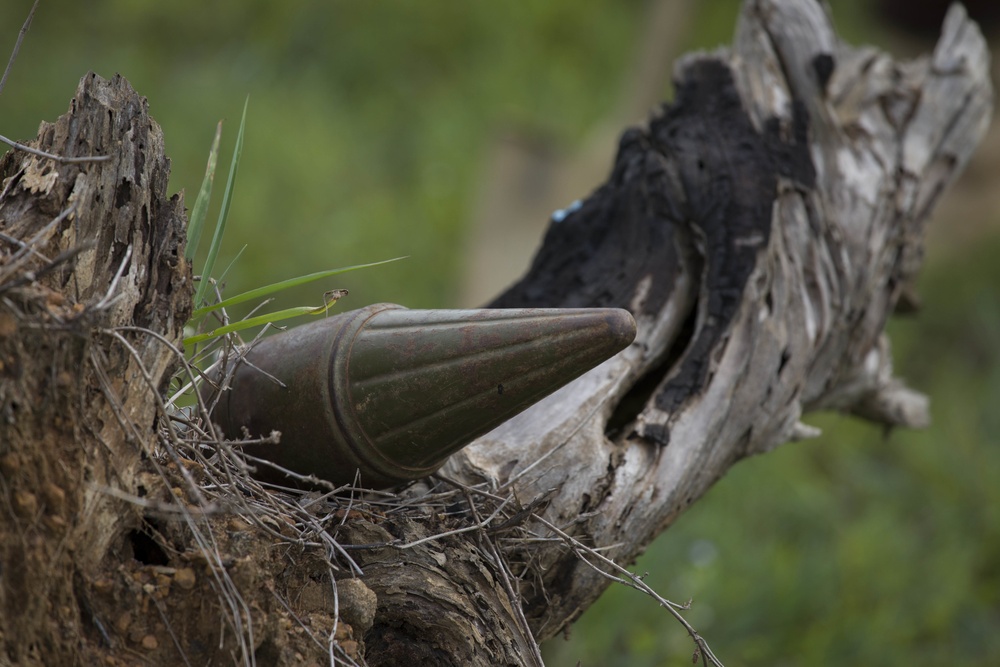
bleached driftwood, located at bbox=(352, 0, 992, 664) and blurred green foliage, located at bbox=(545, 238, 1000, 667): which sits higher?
bleached driftwood, located at bbox=(352, 0, 992, 664)

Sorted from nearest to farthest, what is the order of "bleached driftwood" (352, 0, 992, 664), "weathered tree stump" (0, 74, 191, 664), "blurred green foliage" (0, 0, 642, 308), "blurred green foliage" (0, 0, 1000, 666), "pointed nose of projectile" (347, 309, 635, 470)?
1. "weathered tree stump" (0, 74, 191, 664)
2. "pointed nose of projectile" (347, 309, 635, 470)
3. "bleached driftwood" (352, 0, 992, 664)
4. "blurred green foliage" (0, 0, 1000, 666)
5. "blurred green foliage" (0, 0, 642, 308)

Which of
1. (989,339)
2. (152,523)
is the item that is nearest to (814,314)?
(152,523)

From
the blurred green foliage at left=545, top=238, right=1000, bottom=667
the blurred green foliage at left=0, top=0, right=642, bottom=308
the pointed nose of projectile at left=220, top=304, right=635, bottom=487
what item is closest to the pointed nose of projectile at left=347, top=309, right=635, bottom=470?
the pointed nose of projectile at left=220, top=304, right=635, bottom=487

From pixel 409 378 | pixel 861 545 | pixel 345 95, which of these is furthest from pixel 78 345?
pixel 345 95

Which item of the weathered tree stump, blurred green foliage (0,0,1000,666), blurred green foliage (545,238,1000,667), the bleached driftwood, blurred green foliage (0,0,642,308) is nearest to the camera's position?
the weathered tree stump

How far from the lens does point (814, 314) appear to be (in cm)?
157

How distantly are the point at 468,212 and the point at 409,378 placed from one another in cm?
364

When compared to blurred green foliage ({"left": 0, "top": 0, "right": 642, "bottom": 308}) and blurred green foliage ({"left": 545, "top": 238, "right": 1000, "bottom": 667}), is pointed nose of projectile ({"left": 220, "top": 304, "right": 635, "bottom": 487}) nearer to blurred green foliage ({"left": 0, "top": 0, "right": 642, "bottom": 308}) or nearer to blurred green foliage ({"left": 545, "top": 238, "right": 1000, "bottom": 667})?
blurred green foliage ({"left": 545, "top": 238, "right": 1000, "bottom": 667})

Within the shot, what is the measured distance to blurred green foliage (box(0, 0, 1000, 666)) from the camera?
10.1 ft

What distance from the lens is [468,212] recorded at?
4527 millimetres

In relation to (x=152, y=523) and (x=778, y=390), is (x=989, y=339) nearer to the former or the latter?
(x=778, y=390)

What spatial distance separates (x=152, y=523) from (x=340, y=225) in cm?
345

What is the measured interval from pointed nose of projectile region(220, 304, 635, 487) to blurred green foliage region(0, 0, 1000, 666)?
1833 mm

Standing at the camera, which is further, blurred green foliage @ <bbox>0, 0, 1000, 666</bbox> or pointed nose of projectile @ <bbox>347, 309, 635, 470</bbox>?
blurred green foliage @ <bbox>0, 0, 1000, 666</bbox>
